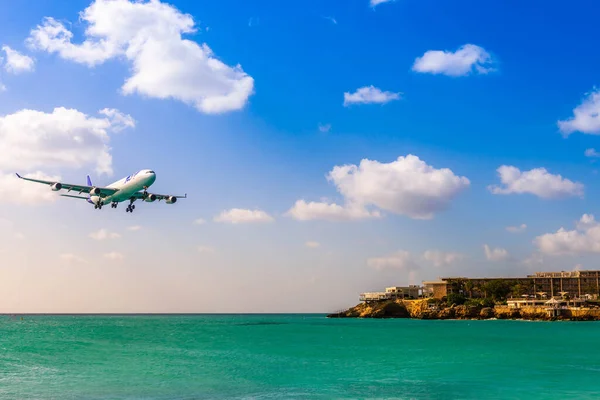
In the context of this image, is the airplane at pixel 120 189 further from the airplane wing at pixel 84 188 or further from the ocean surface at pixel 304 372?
the ocean surface at pixel 304 372

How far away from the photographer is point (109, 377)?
1907 inches

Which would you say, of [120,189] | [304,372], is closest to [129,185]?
[120,189]

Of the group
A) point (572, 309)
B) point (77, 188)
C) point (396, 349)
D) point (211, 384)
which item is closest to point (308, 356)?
point (396, 349)

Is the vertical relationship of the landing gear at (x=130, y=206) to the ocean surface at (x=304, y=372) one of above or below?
above

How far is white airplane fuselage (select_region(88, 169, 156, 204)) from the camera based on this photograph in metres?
75.2

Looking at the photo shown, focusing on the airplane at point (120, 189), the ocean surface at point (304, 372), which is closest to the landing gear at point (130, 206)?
the airplane at point (120, 189)

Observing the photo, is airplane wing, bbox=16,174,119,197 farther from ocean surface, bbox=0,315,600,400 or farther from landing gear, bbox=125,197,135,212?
ocean surface, bbox=0,315,600,400

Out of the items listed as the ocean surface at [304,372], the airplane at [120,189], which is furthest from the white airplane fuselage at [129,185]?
the ocean surface at [304,372]

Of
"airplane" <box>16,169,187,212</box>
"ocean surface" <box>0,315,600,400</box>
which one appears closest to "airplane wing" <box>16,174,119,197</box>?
"airplane" <box>16,169,187,212</box>

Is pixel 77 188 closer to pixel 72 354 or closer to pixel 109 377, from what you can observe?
pixel 72 354

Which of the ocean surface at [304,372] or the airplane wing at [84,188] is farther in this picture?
the airplane wing at [84,188]

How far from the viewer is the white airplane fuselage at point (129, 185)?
7525cm

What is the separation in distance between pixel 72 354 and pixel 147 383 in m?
30.0

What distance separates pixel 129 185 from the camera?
7650 centimetres
